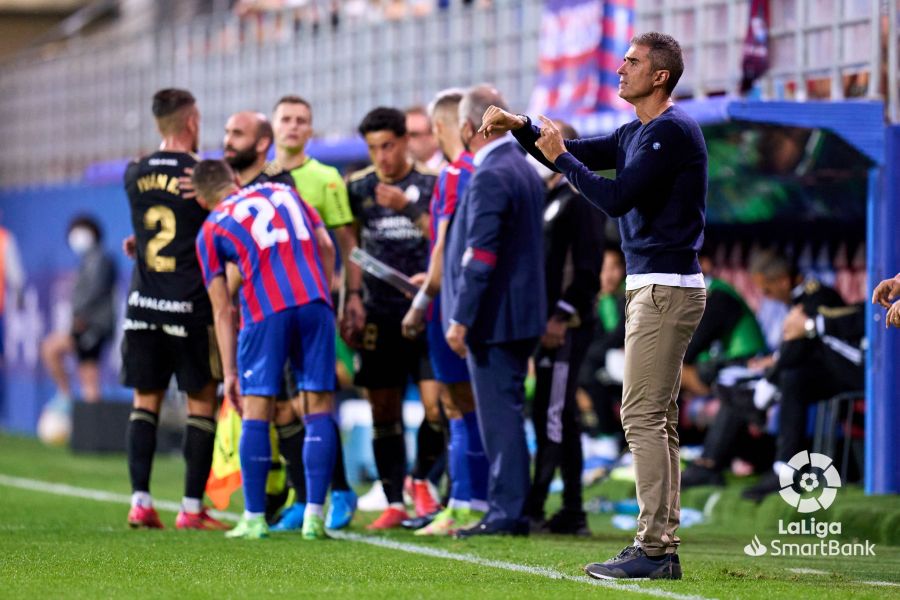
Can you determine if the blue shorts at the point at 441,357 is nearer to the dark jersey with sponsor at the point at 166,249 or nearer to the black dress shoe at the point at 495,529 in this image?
the black dress shoe at the point at 495,529

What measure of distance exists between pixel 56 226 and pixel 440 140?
11.6 meters

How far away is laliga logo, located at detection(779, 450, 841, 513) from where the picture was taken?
9.31 meters

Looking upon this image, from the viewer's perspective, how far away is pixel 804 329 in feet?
33.4

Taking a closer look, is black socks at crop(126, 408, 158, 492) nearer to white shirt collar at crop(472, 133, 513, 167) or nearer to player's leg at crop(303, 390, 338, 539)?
player's leg at crop(303, 390, 338, 539)

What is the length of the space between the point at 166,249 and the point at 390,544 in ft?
6.71

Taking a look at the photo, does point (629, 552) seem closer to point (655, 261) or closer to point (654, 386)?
point (654, 386)

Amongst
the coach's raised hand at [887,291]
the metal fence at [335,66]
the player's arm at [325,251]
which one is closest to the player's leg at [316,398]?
the player's arm at [325,251]

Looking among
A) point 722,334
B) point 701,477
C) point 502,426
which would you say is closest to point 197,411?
point 502,426

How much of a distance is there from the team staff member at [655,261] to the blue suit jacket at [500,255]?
1.56 metres

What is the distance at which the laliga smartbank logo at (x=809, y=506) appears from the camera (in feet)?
26.1

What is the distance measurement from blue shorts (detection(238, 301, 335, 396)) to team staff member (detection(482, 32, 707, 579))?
6.71ft

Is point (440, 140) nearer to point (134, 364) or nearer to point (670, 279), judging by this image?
point (134, 364)

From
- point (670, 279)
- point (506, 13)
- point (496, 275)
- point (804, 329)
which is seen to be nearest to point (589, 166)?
point (670, 279)

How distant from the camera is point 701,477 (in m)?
10.5
